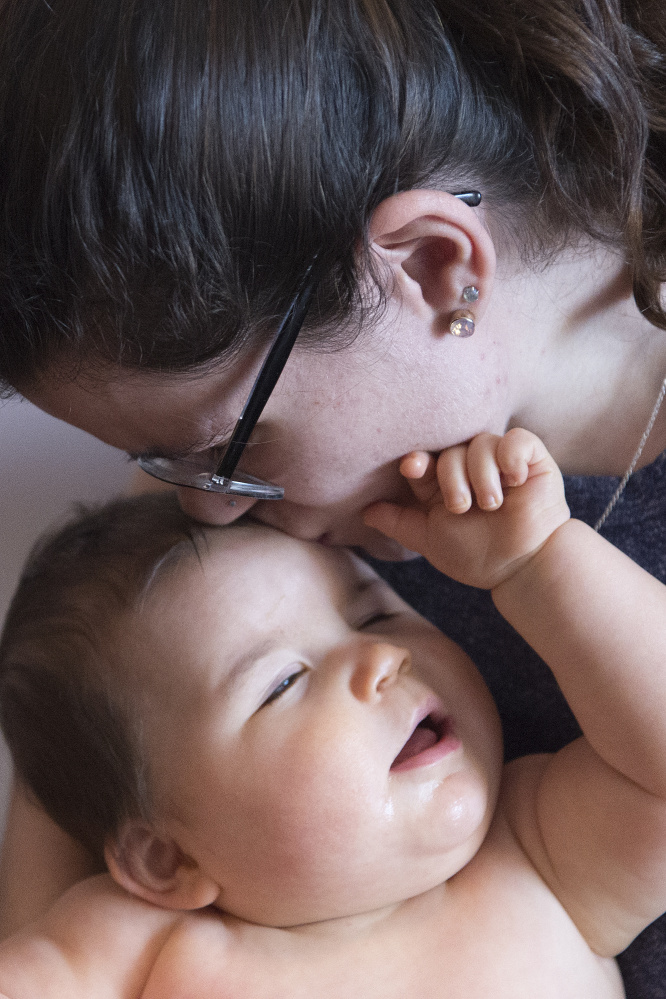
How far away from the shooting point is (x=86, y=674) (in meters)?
1.05

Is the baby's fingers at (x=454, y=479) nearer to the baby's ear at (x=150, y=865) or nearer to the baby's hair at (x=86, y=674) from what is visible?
the baby's hair at (x=86, y=674)

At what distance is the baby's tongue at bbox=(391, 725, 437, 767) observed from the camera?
105cm

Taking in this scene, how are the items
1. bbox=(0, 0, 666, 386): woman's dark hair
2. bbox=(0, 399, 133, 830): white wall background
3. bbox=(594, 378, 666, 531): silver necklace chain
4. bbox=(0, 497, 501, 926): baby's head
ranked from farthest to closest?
bbox=(0, 399, 133, 830): white wall background → bbox=(594, 378, 666, 531): silver necklace chain → bbox=(0, 497, 501, 926): baby's head → bbox=(0, 0, 666, 386): woman's dark hair

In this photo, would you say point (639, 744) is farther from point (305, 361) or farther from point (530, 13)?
point (530, 13)

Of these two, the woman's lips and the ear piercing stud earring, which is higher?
the ear piercing stud earring

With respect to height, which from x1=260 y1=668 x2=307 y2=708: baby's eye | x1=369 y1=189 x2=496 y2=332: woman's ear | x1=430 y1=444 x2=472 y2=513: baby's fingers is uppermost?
x1=369 y1=189 x2=496 y2=332: woman's ear

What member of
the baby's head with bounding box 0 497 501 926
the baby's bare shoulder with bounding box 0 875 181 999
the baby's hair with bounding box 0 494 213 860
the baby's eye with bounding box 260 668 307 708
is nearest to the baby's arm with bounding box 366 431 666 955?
the baby's head with bounding box 0 497 501 926

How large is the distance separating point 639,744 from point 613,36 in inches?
28.1

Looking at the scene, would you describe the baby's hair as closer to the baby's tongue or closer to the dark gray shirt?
the baby's tongue

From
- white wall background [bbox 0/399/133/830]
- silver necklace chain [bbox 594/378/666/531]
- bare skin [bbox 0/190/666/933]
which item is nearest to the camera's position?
bare skin [bbox 0/190/666/933]

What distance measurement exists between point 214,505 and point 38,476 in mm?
765

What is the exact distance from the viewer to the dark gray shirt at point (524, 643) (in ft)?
3.64

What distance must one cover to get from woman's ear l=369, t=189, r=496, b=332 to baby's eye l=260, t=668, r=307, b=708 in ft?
1.40

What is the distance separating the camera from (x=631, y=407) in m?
1.10
